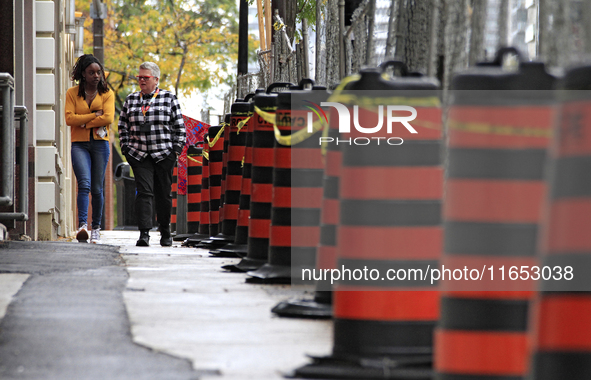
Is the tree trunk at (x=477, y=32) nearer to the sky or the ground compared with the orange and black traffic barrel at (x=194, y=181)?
nearer to the sky

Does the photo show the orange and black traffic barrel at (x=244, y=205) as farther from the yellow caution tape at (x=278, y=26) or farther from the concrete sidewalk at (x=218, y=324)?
the yellow caution tape at (x=278, y=26)

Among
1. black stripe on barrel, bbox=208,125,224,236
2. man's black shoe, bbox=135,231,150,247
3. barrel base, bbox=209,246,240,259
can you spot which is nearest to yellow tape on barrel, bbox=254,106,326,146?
barrel base, bbox=209,246,240,259

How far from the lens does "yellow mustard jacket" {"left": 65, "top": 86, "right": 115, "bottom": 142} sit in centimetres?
1037

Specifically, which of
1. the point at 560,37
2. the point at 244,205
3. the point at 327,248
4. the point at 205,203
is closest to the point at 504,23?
the point at 560,37

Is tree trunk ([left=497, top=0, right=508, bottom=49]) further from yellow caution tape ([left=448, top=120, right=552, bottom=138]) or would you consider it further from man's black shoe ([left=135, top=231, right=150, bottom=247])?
man's black shoe ([left=135, top=231, right=150, bottom=247])

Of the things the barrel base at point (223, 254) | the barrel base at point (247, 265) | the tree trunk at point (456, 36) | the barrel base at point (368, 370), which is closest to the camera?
the barrel base at point (368, 370)

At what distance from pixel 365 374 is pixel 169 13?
30.3 meters

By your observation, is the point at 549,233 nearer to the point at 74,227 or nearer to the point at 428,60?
the point at 428,60

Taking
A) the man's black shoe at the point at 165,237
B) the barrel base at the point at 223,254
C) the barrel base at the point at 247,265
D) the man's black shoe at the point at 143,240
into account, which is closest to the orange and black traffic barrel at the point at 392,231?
the barrel base at the point at 247,265

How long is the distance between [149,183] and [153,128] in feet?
1.98

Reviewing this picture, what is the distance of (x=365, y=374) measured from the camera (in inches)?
134

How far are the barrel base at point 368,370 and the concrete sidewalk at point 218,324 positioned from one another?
120mm

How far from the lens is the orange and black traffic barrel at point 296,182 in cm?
632

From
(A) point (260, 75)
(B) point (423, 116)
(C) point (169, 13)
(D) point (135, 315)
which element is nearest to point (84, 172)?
(A) point (260, 75)
